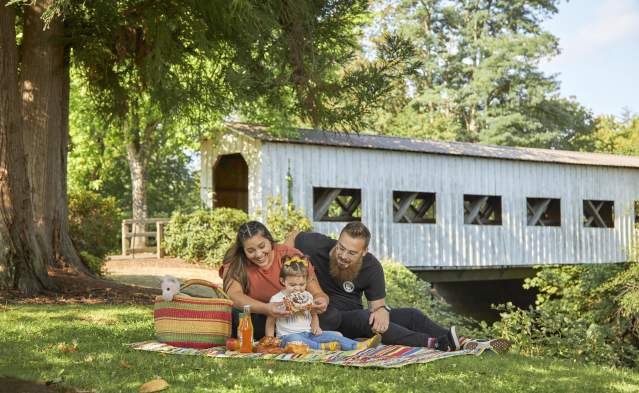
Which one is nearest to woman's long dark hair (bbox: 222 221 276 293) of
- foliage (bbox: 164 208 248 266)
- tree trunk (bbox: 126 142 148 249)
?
foliage (bbox: 164 208 248 266)

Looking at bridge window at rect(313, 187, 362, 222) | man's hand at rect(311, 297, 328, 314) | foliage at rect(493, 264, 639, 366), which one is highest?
bridge window at rect(313, 187, 362, 222)

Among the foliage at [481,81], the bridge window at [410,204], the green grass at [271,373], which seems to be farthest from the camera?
the foliage at [481,81]

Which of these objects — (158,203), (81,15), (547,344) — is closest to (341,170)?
(81,15)

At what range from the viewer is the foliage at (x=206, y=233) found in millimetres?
16969

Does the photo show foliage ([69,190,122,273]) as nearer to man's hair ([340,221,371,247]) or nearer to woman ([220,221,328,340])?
woman ([220,221,328,340])

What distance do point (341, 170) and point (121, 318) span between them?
10607mm

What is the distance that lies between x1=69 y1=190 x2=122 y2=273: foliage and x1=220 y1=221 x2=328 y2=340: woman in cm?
1006

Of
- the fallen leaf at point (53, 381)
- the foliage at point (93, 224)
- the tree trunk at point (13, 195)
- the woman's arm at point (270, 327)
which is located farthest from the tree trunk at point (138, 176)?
the fallen leaf at point (53, 381)

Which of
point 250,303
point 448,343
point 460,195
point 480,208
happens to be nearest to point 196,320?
point 250,303

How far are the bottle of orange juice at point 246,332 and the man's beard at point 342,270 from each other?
30.0 inches

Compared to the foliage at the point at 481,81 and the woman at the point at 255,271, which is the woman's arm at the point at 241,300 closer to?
the woman at the point at 255,271

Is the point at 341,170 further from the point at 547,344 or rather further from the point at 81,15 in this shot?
the point at 547,344

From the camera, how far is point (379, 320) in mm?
5602

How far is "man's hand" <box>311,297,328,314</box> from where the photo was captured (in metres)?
5.24
